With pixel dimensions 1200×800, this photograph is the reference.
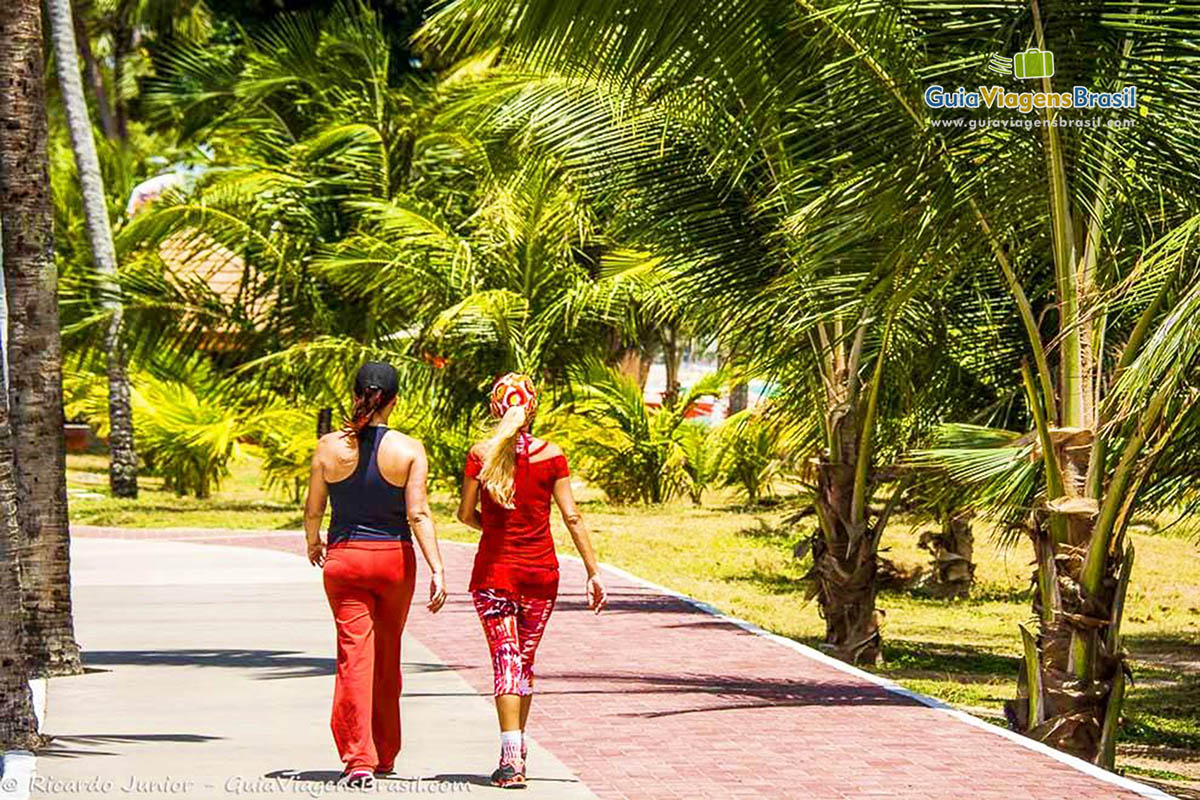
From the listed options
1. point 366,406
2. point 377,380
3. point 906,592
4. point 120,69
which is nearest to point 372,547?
point 366,406

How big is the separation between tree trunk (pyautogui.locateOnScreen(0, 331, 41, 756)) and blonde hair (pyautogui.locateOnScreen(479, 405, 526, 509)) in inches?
87.5

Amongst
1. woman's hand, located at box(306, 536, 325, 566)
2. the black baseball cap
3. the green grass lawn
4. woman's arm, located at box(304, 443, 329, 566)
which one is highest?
the black baseball cap

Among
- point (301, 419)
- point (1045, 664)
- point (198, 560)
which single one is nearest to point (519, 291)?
point (301, 419)

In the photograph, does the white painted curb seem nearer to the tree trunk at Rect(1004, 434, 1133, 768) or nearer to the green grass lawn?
the tree trunk at Rect(1004, 434, 1133, 768)

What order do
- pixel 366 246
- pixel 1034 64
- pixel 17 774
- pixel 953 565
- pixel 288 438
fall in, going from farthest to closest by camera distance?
pixel 288 438 → pixel 366 246 → pixel 953 565 → pixel 1034 64 → pixel 17 774

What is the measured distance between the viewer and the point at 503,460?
25.6 feet

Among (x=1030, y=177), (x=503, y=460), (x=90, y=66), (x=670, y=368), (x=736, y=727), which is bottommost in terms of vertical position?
(x=736, y=727)

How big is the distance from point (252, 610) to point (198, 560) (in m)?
4.46

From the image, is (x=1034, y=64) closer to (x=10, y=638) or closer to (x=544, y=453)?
(x=544, y=453)

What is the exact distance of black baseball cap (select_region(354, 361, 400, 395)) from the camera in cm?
779

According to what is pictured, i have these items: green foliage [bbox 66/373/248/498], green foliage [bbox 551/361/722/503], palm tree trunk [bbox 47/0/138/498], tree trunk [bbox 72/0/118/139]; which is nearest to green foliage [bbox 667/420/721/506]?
green foliage [bbox 551/361/722/503]

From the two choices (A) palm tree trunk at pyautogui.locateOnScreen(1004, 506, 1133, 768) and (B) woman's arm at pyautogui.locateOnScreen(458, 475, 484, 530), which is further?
(A) palm tree trunk at pyautogui.locateOnScreen(1004, 506, 1133, 768)

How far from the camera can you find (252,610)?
47.9 feet

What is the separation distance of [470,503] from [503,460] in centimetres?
25
